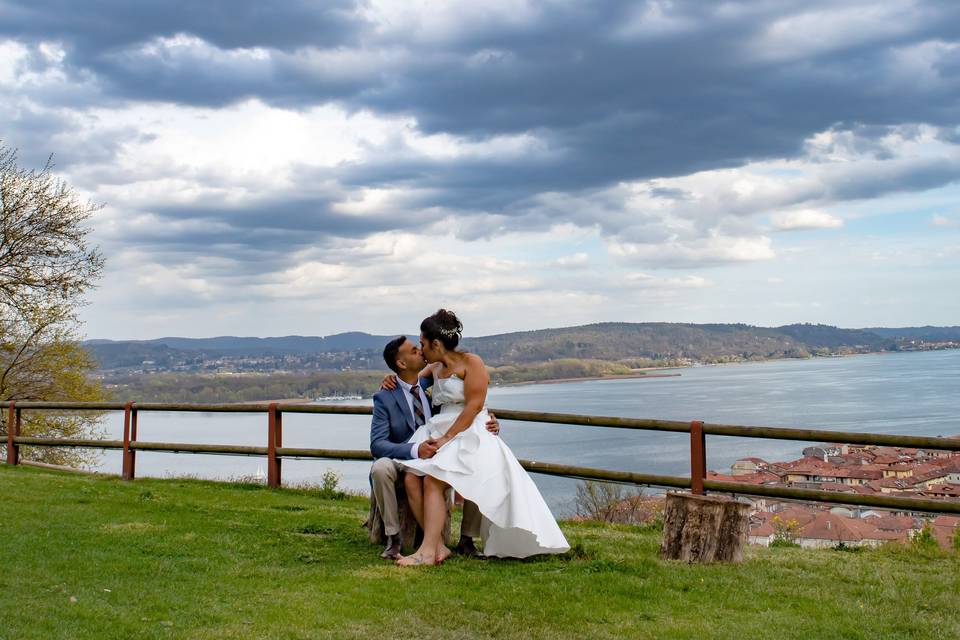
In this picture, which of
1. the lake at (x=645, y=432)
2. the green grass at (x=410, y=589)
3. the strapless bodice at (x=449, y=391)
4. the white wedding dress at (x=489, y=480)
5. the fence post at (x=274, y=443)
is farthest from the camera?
the lake at (x=645, y=432)

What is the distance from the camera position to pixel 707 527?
6113 mm

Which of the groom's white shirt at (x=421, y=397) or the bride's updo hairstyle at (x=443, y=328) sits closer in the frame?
the bride's updo hairstyle at (x=443, y=328)

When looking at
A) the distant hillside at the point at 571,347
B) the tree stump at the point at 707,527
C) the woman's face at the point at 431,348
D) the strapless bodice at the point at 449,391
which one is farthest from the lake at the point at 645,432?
the distant hillside at the point at 571,347

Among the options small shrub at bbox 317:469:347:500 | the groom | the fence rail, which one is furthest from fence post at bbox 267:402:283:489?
the groom

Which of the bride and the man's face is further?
the man's face

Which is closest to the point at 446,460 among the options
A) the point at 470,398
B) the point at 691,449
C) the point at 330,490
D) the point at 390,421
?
the point at 470,398

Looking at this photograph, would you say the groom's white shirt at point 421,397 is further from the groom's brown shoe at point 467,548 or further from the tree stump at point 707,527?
the tree stump at point 707,527

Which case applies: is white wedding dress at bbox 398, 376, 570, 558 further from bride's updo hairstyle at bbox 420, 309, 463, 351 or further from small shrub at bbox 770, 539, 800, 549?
small shrub at bbox 770, 539, 800, 549

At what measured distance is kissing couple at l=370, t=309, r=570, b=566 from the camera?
593cm

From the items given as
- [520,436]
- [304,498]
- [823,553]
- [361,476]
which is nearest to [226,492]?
[304,498]

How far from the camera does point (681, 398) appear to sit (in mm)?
79125

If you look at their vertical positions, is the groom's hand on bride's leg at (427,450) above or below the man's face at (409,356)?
below

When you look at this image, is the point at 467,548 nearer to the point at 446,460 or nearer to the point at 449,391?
the point at 446,460

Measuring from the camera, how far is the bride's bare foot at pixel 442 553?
236 inches
